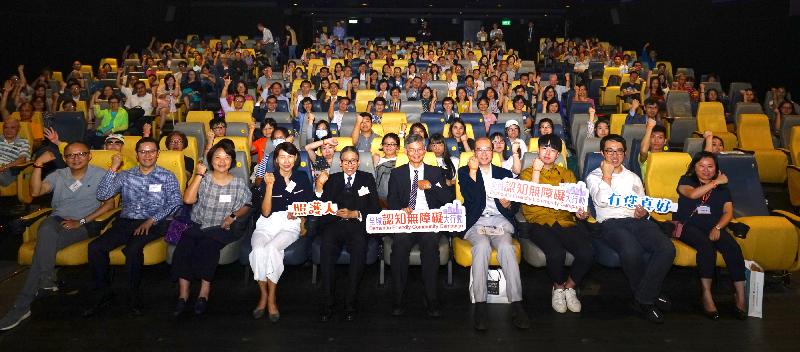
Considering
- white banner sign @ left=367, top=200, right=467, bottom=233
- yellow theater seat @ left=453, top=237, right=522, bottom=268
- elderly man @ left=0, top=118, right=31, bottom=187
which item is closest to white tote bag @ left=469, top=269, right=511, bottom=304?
yellow theater seat @ left=453, top=237, right=522, bottom=268

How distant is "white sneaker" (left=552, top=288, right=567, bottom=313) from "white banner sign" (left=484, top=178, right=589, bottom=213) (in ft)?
2.03

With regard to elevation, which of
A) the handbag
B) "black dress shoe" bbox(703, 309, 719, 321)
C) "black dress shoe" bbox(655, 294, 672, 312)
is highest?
the handbag

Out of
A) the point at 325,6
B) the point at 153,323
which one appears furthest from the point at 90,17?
the point at 153,323

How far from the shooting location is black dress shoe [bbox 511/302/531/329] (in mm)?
4371

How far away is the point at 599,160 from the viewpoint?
18.6 feet

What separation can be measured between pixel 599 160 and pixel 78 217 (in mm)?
4498

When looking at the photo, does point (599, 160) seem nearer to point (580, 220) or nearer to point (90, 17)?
point (580, 220)

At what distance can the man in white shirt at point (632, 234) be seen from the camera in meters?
4.61

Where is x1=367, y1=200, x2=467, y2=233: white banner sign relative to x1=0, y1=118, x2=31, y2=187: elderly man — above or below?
below

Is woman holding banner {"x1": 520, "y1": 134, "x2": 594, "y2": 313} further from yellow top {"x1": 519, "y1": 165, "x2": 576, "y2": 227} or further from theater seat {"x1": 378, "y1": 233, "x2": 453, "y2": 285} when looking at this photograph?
theater seat {"x1": 378, "y1": 233, "x2": 453, "y2": 285}

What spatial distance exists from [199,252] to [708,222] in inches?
155

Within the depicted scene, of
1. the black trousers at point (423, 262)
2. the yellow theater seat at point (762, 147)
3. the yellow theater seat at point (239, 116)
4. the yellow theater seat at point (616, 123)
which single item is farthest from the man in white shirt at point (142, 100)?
the yellow theater seat at point (762, 147)

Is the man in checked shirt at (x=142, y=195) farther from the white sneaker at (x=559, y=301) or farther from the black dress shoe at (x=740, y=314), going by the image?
the black dress shoe at (x=740, y=314)

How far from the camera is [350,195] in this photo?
16.4 ft
